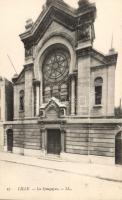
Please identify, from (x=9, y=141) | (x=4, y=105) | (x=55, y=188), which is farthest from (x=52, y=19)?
(x=9, y=141)

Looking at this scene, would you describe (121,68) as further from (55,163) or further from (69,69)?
(55,163)

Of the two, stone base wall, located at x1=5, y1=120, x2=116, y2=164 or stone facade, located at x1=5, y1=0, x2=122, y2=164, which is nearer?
stone base wall, located at x1=5, y1=120, x2=116, y2=164

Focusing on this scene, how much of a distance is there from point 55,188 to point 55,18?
910cm

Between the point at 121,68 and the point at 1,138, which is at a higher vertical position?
the point at 121,68

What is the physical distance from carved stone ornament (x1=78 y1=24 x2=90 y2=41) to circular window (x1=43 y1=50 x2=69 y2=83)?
1508 mm

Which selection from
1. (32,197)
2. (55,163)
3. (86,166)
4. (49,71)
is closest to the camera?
(32,197)

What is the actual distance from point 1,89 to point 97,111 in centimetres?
817

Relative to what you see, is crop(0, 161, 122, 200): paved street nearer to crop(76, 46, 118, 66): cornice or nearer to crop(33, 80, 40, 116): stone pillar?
crop(33, 80, 40, 116): stone pillar

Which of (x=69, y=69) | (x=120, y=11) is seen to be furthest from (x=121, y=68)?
(x=69, y=69)

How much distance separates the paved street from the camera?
236 inches

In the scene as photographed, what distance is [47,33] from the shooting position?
11.0m

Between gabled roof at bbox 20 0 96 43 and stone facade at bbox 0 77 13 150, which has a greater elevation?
gabled roof at bbox 20 0 96 43

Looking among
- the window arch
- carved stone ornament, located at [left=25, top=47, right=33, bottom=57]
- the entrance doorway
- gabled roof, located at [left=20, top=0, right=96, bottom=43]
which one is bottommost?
the entrance doorway

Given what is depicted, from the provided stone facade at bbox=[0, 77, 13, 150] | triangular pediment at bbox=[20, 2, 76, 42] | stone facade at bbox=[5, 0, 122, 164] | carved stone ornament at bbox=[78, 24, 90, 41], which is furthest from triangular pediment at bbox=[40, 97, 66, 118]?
triangular pediment at bbox=[20, 2, 76, 42]
